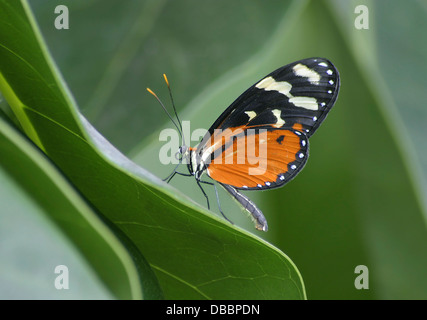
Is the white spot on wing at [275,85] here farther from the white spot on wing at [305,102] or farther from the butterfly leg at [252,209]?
the butterfly leg at [252,209]

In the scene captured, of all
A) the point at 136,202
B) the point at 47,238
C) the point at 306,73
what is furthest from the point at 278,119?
the point at 47,238

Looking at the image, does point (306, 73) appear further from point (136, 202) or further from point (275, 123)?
point (136, 202)

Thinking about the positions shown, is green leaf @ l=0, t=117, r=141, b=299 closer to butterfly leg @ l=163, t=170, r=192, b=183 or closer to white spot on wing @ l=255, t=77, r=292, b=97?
butterfly leg @ l=163, t=170, r=192, b=183

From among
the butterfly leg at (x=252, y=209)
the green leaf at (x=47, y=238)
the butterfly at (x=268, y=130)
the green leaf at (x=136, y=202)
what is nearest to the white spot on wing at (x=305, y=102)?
the butterfly at (x=268, y=130)

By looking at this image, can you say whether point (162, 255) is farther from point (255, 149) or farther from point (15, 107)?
point (255, 149)

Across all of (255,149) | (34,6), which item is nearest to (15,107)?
(34,6)

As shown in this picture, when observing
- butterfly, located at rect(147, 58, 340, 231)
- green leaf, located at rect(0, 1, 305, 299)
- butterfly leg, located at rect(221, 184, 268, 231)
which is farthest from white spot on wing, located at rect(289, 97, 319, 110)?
green leaf, located at rect(0, 1, 305, 299)
